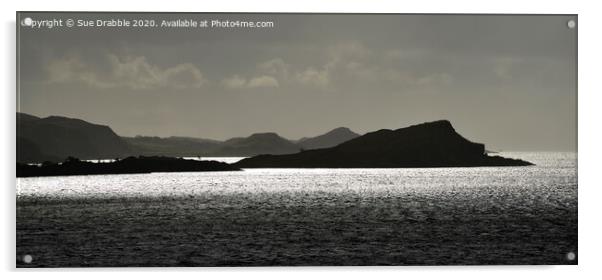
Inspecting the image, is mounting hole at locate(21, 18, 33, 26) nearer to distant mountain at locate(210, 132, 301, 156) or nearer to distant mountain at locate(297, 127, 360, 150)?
distant mountain at locate(210, 132, 301, 156)

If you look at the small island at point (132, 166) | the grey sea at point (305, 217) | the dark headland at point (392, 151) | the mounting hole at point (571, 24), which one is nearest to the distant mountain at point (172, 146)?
the small island at point (132, 166)

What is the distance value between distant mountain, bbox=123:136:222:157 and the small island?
7cm

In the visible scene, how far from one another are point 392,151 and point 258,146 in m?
1.46

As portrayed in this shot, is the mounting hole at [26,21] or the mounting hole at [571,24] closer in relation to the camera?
the mounting hole at [26,21]

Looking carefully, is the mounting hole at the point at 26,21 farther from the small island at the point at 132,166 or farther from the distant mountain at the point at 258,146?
the distant mountain at the point at 258,146

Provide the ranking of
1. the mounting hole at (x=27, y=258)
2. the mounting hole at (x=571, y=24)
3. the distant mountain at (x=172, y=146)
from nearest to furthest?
the mounting hole at (x=27, y=258)
the distant mountain at (x=172, y=146)
the mounting hole at (x=571, y=24)

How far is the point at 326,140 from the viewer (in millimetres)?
9375

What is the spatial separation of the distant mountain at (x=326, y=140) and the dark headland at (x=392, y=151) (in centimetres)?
5

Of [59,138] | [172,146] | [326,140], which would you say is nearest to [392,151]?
[326,140]

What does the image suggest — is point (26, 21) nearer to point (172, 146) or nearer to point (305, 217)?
point (172, 146)

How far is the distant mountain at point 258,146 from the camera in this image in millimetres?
9320

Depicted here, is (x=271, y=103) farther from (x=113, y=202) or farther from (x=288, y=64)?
(x=113, y=202)
